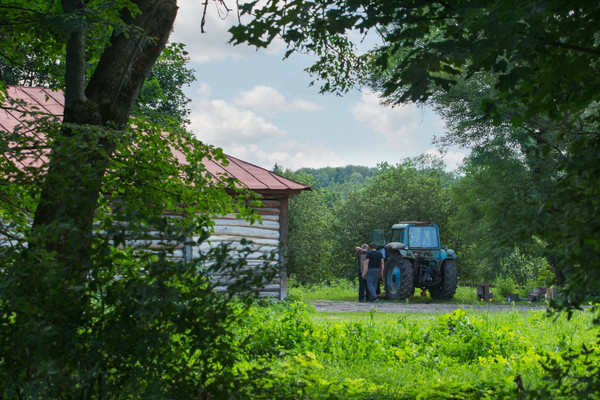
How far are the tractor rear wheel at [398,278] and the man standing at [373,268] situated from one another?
63 cm

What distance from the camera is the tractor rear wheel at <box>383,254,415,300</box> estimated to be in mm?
18750

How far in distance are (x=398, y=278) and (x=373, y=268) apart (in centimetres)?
126

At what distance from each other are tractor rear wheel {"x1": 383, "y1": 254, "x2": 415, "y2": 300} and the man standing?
63cm

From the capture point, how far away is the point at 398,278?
19.4 m

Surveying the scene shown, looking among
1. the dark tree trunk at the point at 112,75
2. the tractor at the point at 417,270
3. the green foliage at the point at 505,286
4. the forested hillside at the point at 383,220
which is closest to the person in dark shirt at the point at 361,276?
the tractor at the point at 417,270

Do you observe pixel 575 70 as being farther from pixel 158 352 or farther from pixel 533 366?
pixel 533 366

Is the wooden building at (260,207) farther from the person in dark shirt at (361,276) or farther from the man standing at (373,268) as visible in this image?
the person in dark shirt at (361,276)

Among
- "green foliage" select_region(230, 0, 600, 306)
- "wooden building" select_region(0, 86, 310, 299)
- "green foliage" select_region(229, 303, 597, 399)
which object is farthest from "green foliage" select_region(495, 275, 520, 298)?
"green foliage" select_region(230, 0, 600, 306)

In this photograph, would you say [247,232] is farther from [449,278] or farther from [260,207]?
[449,278]

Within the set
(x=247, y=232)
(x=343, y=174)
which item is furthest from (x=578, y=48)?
(x=343, y=174)

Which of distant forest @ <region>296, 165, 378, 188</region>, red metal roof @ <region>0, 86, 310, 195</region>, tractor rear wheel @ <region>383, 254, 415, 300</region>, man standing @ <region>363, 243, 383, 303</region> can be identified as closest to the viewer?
red metal roof @ <region>0, 86, 310, 195</region>

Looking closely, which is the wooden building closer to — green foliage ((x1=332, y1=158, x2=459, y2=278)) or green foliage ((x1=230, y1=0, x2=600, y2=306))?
green foliage ((x1=230, y1=0, x2=600, y2=306))

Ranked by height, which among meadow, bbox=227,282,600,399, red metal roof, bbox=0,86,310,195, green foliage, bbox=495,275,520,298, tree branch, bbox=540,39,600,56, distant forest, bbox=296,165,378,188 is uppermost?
distant forest, bbox=296,165,378,188

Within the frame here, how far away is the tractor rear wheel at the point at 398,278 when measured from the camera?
18750 millimetres
